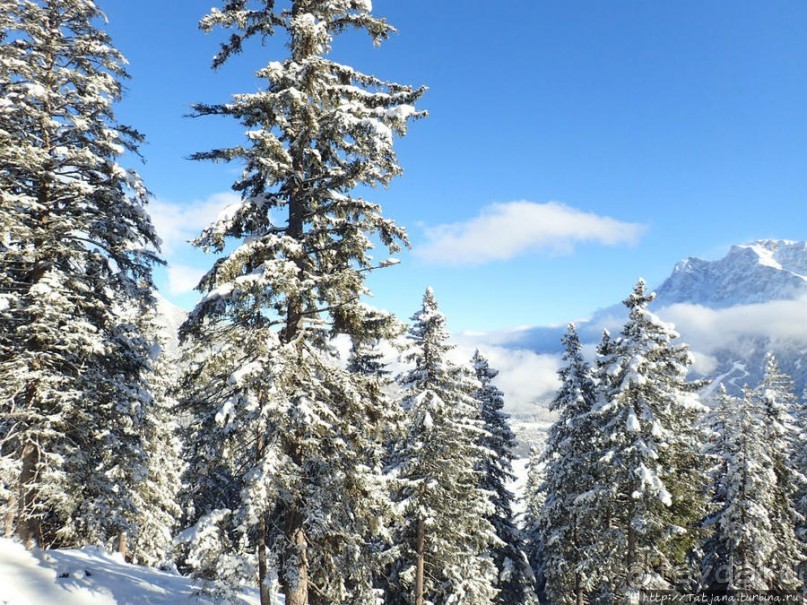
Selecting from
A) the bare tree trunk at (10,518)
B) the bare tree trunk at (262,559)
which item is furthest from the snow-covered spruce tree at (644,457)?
the bare tree trunk at (10,518)

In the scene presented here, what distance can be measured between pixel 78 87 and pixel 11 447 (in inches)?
410

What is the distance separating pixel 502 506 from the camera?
95.0ft

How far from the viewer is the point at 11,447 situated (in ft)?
44.2

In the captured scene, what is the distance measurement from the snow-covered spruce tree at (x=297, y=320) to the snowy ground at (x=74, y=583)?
3766 millimetres

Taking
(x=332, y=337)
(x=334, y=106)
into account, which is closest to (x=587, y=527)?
(x=332, y=337)

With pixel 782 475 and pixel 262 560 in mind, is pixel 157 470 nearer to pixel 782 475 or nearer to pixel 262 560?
pixel 262 560

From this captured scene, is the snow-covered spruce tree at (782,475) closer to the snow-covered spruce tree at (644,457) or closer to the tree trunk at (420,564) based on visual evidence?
the snow-covered spruce tree at (644,457)

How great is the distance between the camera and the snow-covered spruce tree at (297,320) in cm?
962

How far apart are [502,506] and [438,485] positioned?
1040 centimetres

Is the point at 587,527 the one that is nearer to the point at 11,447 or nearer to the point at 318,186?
the point at 318,186

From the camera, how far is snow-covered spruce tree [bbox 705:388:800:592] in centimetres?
2755

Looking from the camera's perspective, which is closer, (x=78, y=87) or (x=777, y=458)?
(x=78, y=87)

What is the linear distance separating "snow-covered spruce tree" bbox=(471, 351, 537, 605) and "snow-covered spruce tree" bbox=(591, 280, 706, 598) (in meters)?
7.62

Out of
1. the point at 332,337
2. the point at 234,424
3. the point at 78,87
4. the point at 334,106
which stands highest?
the point at 78,87
